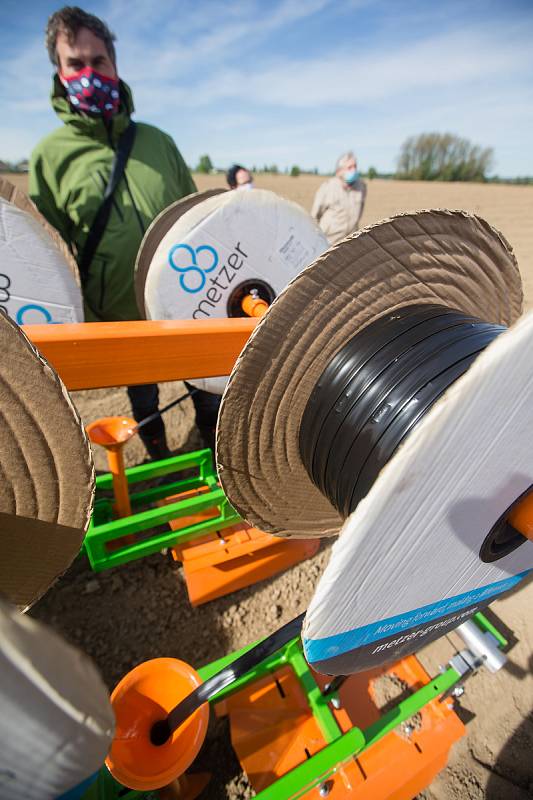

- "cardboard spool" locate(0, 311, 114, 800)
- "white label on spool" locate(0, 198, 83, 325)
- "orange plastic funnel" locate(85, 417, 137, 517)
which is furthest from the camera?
"orange plastic funnel" locate(85, 417, 137, 517)

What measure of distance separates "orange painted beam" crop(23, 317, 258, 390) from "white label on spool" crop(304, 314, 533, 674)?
2.36ft

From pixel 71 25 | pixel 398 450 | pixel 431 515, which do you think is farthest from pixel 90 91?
pixel 431 515

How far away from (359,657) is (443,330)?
37.0 inches

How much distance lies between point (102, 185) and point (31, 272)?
1.06m

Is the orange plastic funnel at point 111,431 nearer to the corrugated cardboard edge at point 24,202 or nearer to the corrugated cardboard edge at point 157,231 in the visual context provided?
the corrugated cardboard edge at point 157,231

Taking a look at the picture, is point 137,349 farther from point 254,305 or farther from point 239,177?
point 239,177

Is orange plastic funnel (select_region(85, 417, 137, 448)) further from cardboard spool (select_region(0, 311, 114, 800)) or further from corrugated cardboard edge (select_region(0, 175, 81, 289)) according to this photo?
cardboard spool (select_region(0, 311, 114, 800))

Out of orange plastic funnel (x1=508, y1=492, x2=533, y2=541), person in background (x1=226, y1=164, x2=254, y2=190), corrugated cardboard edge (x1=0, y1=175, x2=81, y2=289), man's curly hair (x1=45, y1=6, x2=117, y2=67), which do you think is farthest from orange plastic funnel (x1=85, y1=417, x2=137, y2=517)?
person in background (x1=226, y1=164, x2=254, y2=190)

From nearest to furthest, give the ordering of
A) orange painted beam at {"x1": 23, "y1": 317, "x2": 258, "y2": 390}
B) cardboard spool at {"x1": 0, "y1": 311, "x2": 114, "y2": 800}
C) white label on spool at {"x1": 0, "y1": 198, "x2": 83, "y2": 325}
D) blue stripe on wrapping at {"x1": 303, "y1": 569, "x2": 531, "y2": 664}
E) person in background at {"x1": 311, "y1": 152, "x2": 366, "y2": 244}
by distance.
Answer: cardboard spool at {"x1": 0, "y1": 311, "x2": 114, "y2": 800}
blue stripe on wrapping at {"x1": 303, "y1": 569, "x2": 531, "y2": 664}
orange painted beam at {"x1": 23, "y1": 317, "x2": 258, "y2": 390}
white label on spool at {"x1": 0, "y1": 198, "x2": 83, "y2": 325}
person in background at {"x1": 311, "y1": 152, "x2": 366, "y2": 244}

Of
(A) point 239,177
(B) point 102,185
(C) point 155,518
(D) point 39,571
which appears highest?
(A) point 239,177

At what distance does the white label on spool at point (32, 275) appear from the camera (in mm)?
1469

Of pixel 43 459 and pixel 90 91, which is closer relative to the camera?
pixel 43 459

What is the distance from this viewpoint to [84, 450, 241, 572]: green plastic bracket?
2254mm

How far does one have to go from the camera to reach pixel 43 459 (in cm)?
83
